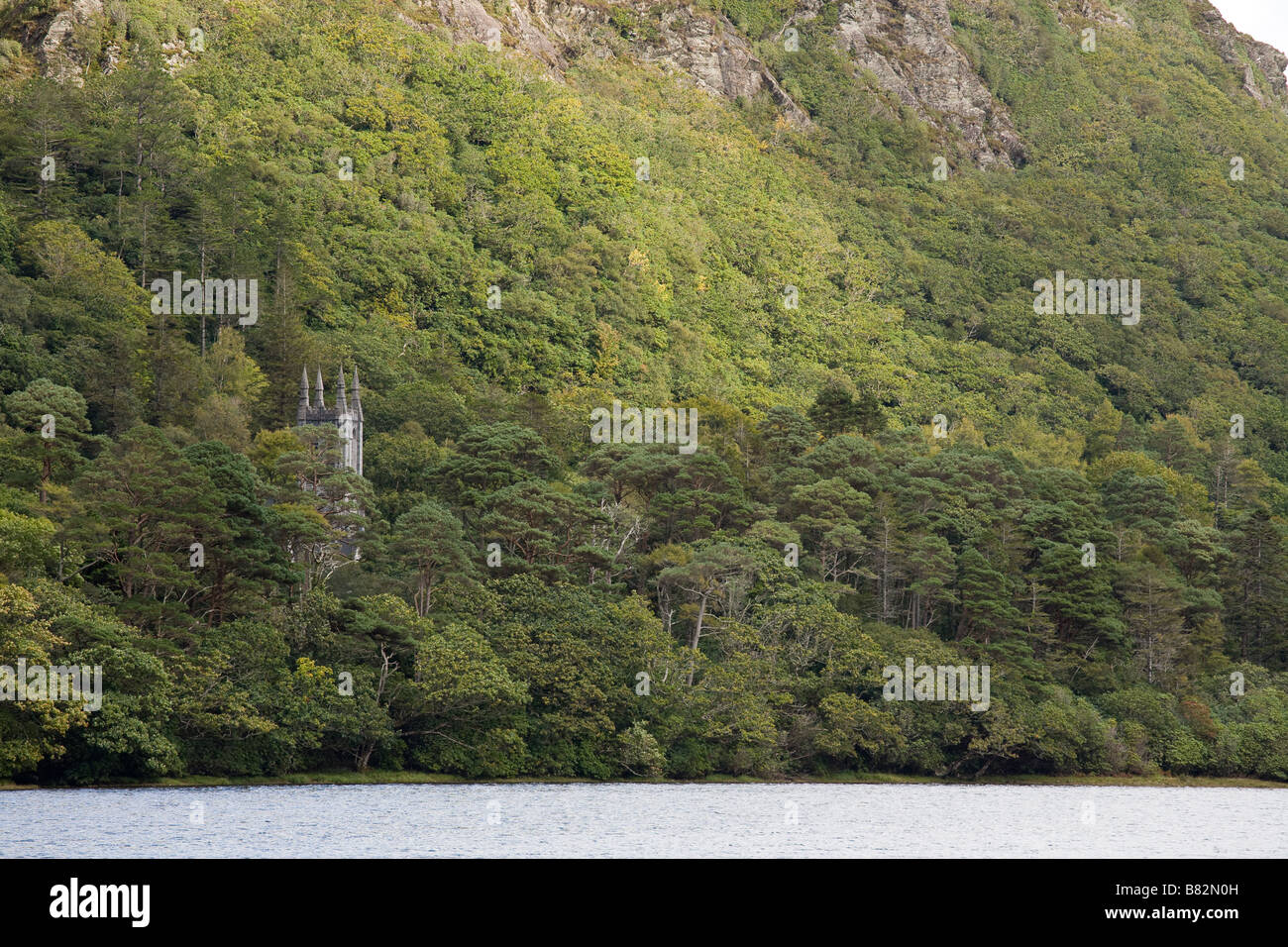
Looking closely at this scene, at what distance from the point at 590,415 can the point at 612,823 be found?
46053mm

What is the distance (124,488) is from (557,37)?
103961mm

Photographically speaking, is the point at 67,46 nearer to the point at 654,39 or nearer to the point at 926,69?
the point at 654,39

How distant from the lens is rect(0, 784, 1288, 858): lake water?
44.5 metres

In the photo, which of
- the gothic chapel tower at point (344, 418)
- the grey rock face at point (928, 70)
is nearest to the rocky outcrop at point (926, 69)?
the grey rock face at point (928, 70)

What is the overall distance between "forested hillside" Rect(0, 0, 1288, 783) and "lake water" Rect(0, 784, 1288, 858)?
352 cm

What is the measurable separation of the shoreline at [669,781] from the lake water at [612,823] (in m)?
0.93

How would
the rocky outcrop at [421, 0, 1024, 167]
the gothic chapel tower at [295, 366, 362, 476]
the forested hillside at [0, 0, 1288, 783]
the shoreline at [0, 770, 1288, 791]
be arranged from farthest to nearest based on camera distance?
1. the rocky outcrop at [421, 0, 1024, 167]
2. the gothic chapel tower at [295, 366, 362, 476]
3. the forested hillside at [0, 0, 1288, 783]
4. the shoreline at [0, 770, 1288, 791]

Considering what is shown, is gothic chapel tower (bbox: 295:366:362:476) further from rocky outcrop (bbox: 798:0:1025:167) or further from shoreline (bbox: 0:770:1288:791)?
rocky outcrop (bbox: 798:0:1025:167)

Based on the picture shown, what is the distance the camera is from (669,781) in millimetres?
65125

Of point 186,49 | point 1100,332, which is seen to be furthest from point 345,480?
point 1100,332

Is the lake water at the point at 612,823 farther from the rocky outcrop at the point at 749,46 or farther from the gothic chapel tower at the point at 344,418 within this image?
the rocky outcrop at the point at 749,46

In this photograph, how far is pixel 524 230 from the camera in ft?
400

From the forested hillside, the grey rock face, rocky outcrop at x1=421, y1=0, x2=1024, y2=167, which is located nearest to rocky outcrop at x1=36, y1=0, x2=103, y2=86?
the forested hillside

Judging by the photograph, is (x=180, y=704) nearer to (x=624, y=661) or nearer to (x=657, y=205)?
(x=624, y=661)
